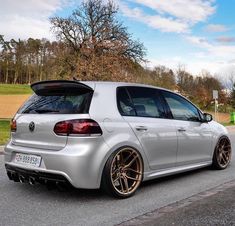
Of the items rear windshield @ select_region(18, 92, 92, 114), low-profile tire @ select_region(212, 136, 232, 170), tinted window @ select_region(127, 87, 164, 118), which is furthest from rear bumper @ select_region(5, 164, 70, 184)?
low-profile tire @ select_region(212, 136, 232, 170)

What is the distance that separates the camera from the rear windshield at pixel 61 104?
18.6 ft

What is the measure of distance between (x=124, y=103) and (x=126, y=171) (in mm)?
958

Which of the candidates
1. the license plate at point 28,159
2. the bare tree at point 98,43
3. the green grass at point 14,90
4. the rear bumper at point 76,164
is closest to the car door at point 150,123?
the rear bumper at point 76,164

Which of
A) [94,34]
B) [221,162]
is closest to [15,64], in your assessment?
[94,34]

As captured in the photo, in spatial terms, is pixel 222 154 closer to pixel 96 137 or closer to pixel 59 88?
pixel 96 137

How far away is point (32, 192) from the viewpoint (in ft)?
20.3

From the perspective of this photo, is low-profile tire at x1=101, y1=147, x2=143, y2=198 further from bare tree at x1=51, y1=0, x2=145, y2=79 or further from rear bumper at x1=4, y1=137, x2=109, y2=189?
bare tree at x1=51, y1=0, x2=145, y2=79

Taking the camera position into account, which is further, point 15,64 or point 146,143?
point 15,64

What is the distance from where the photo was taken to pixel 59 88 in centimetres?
599

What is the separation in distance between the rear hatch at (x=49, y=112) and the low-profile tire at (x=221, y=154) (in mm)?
3343

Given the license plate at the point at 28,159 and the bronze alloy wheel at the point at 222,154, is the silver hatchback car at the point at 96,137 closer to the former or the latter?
the license plate at the point at 28,159

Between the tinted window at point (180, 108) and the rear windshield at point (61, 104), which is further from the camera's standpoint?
the tinted window at point (180, 108)

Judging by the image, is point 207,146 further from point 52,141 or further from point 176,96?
point 52,141

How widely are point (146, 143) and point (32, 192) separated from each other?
1765 mm
